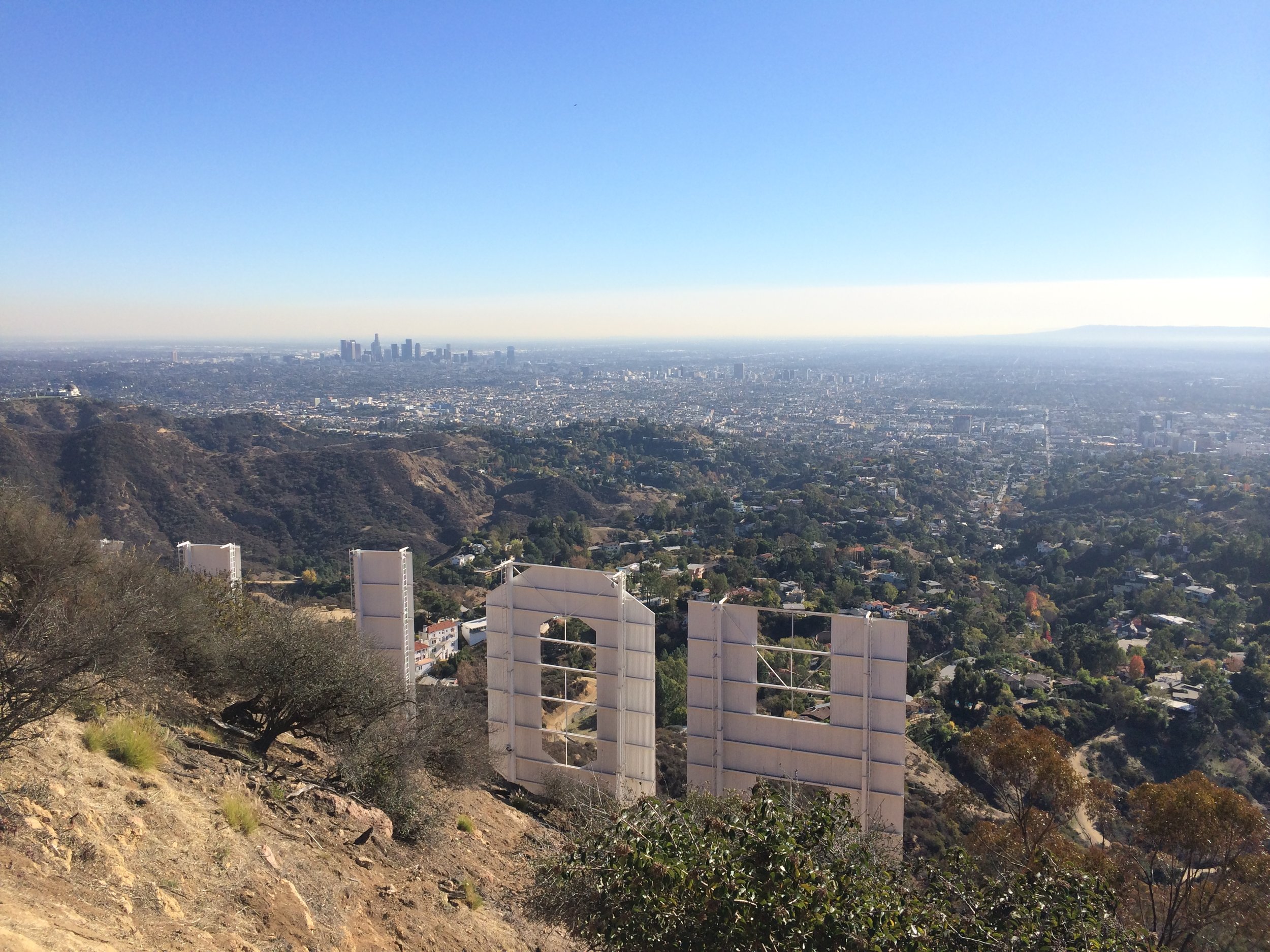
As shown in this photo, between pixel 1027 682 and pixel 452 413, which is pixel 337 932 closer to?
pixel 1027 682

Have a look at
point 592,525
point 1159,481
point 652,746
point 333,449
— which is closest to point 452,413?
point 333,449

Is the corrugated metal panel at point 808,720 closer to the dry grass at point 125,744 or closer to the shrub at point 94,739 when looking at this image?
the dry grass at point 125,744

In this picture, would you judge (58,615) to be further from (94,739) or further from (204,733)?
(204,733)

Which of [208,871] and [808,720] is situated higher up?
[208,871]

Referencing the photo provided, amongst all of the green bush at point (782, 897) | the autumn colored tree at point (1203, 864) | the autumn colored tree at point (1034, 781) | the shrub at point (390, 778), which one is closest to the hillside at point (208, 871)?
the shrub at point (390, 778)

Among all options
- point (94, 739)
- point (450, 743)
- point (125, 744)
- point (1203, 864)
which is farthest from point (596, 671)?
point (1203, 864)
